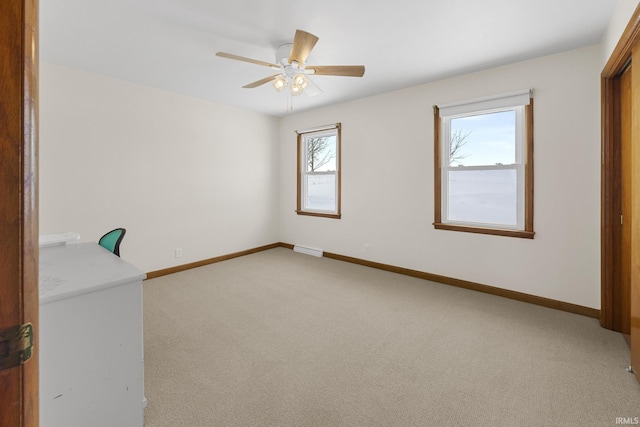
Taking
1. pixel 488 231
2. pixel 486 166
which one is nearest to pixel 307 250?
pixel 488 231

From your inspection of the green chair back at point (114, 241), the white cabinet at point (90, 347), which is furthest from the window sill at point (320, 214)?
the white cabinet at point (90, 347)

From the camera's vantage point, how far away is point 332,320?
2668 millimetres

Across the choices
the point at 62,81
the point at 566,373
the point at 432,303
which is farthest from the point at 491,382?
the point at 62,81

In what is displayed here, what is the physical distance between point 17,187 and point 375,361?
2.10m

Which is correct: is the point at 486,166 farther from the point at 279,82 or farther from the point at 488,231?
the point at 279,82

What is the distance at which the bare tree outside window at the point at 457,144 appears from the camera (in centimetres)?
349

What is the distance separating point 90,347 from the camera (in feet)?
4.12

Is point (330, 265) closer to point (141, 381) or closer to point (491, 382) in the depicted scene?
point (491, 382)

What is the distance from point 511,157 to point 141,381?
3719mm

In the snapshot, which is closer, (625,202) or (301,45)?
(301,45)

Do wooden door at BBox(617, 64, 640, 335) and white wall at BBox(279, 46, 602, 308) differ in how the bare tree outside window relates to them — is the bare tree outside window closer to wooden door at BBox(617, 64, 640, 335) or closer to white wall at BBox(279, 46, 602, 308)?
white wall at BBox(279, 46, 602, 308)

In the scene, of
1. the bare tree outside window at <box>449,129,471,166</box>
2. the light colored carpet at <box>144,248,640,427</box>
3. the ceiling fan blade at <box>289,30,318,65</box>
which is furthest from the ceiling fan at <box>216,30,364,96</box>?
the light colored carpet at <box>144,248,640,427</box>

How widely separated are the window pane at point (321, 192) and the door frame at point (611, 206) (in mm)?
3291

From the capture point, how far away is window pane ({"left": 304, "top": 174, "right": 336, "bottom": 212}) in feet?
16.4
